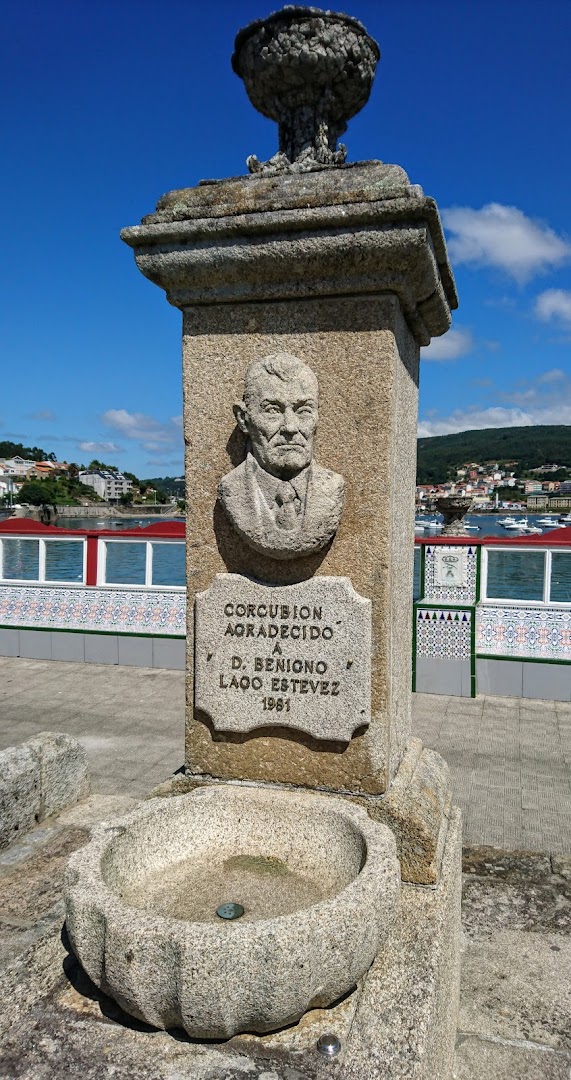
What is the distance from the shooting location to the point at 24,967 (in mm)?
1867

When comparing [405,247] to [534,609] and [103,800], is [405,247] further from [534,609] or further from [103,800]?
[534,609]

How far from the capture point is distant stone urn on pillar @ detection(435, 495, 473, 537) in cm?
860

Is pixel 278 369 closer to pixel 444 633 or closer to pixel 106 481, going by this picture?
pixel 444 633

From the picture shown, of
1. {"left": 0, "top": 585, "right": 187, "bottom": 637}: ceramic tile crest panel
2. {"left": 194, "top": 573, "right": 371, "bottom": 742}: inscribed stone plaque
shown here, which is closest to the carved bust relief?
{"left": 194, "top": 573, "right": 371, "bottom": 742}: inscribed stone plaque

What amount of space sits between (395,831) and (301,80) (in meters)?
2.50

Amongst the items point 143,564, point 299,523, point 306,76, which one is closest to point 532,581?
point 143,564

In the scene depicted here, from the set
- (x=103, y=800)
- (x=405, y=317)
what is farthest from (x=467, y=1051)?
(x=405, y=317)

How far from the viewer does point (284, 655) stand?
241 centimetres

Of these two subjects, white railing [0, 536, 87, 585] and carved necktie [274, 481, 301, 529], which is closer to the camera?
carved necktie [274, 481, 301, 529]

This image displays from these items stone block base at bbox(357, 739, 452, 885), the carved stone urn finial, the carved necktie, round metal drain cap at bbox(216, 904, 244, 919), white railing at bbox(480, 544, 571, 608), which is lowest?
round metal drain cap at bbox(216, 904, 244, 919)

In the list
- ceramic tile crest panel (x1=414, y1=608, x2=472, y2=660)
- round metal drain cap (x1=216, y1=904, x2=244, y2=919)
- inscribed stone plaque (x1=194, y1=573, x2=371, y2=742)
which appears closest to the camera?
round metal drain cap (x1=216, y1=904, x2=244, y2=919)

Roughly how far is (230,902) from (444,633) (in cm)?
577

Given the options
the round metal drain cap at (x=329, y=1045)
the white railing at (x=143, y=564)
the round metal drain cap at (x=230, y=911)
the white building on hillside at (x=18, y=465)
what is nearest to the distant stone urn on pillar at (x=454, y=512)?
the white railing at (x=143, y=564)

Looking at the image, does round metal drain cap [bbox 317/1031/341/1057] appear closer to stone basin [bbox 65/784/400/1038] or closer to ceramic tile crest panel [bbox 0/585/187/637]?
stone basin [bbox 65/784/400/1038]
